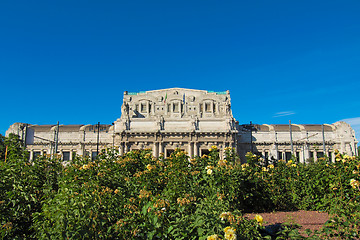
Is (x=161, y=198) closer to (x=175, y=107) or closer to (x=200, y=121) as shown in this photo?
(x=200, y=121)

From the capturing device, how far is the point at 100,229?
169 inches

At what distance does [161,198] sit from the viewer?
17.3ft

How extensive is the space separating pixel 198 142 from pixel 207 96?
28.4 feet

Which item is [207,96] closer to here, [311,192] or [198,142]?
[198,142]

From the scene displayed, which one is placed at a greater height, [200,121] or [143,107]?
[143,107]

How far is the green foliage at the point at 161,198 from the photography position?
4.22 meters

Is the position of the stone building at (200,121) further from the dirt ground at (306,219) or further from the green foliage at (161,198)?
the dirt ground at (306,219)

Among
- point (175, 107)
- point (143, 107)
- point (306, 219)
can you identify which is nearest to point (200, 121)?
point (175, 107)

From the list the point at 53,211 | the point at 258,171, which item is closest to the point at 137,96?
the point at 258,171

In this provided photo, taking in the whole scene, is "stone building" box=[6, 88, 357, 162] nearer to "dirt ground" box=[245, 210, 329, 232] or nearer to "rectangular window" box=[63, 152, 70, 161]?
"rectangular window" box=[63, 152, 70, 161]

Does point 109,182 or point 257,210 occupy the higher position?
point 109,182

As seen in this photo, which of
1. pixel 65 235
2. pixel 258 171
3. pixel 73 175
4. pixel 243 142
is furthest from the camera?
pixel 243 142

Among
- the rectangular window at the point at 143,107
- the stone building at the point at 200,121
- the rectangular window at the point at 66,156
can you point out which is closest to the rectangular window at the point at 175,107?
the stone building at the point at 200,121

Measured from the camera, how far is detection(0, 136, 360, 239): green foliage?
13.8ft
